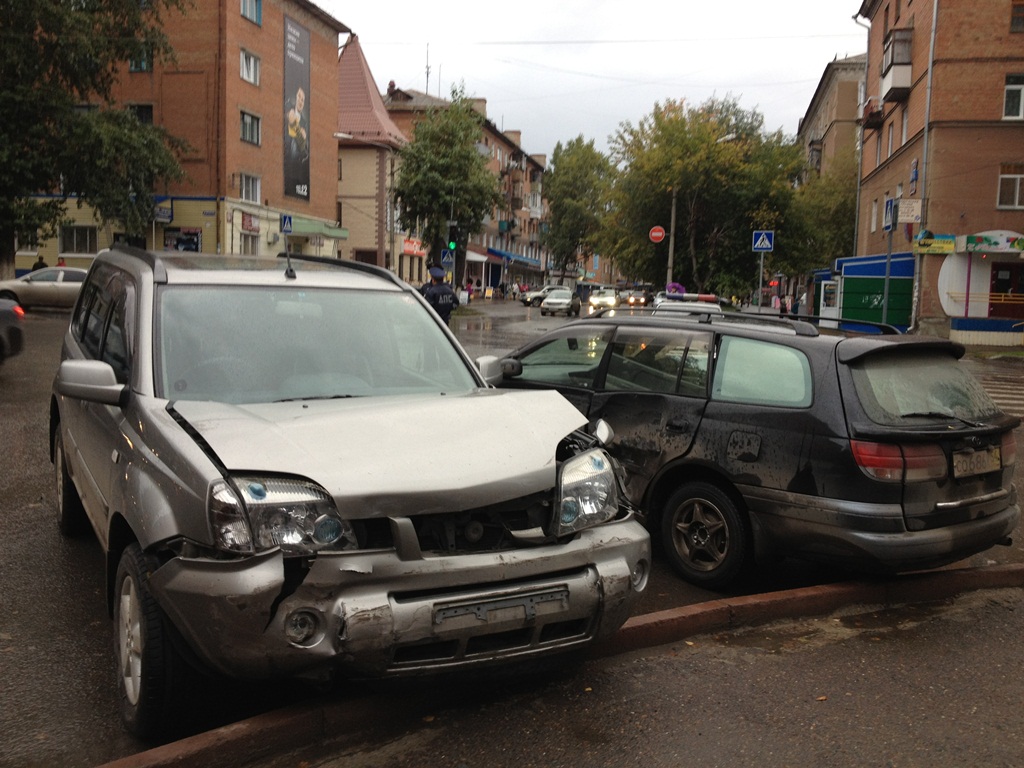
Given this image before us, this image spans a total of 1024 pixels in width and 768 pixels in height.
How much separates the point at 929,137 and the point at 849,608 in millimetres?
31338

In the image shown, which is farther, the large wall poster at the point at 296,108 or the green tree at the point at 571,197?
the green tree at the point at 571,197

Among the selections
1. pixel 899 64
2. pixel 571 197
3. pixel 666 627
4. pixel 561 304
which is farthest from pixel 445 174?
pixel 571 197

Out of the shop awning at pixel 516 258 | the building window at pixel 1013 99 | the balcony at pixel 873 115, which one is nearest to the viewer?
the building window at pixel 1013 99

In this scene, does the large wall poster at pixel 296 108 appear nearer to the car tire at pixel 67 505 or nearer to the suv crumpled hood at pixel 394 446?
the car tire at pixel 67 505

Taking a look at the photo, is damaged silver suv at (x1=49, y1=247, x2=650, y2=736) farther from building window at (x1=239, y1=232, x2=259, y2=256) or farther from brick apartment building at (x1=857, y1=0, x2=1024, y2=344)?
building window at (x1=239, y1=232, x2=259, y2=256)

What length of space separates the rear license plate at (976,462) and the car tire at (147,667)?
389cm

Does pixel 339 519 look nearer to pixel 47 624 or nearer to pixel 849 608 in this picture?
pixel 47 624

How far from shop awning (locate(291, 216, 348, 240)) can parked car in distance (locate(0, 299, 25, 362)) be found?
3074 cm

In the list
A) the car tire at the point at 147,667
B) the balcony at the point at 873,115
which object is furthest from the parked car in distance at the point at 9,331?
the balcony at the point at 873,115

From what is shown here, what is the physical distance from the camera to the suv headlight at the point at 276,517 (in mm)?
3064

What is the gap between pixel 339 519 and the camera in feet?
10.4

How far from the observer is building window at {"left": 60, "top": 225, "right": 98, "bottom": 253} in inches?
1570

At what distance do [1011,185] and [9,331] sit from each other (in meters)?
30.9

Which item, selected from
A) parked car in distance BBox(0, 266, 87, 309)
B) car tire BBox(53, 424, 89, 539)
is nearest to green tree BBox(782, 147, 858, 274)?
parked car in distance BBox(0, 266, 87, 309)
